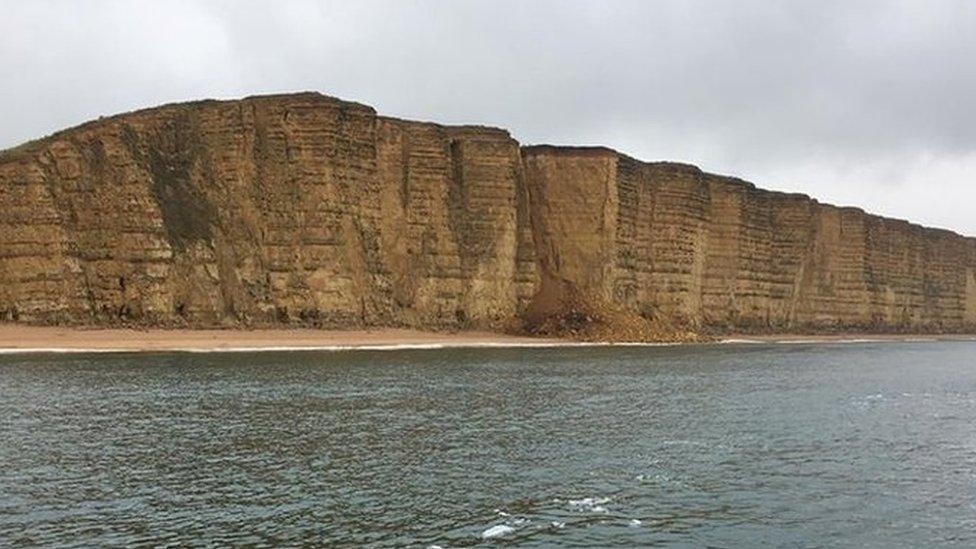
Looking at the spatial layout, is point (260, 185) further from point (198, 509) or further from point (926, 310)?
point (926, 310)

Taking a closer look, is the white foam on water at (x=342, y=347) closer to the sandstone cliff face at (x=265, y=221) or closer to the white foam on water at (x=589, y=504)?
the sandstone cliff face at (x=265, y=221)

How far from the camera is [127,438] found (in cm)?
1864

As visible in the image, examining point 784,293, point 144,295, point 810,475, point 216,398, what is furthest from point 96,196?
point 784,293

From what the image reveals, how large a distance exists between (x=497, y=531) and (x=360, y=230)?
47.2 m

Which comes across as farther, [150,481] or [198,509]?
[150,481]

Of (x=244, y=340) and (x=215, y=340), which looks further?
(x=244, y=340)

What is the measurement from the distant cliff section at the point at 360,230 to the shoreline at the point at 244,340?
4.41 feet

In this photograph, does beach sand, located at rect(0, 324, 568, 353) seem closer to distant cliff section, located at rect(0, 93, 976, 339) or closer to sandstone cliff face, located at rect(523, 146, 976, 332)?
distant cliff section, located at rect(0, 93, 976, 339)

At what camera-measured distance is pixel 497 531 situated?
475 inches

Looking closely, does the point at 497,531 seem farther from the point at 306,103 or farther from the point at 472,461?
the point at 306,103


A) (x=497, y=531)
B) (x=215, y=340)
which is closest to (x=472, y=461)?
(x=497, y=531)

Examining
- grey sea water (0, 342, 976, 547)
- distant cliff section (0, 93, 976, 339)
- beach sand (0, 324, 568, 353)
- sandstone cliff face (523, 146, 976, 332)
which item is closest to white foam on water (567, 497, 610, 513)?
grey sea water (0, 342, 976, 547)

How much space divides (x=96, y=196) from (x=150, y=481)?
39.3 m

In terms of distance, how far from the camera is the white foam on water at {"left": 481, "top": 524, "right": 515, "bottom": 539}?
11.9m
